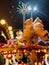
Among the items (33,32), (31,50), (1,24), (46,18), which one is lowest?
(31,50)

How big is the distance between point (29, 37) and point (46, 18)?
14954 mm

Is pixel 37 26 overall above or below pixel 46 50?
above

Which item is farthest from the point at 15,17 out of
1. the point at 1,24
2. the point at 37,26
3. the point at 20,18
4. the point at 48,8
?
the point at 37,26

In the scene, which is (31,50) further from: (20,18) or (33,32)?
(20,18)

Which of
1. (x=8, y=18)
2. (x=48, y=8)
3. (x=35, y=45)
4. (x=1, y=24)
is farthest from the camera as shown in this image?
(x=8, y=18)

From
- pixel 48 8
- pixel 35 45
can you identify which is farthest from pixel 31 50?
pixel 48 8

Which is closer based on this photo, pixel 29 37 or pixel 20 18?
pixel 29 37

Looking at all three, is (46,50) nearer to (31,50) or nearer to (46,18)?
(31,50)

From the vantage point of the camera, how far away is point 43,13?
1927cm

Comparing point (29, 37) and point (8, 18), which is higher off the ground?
point (8, 18)

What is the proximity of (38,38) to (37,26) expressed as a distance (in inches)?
9.2

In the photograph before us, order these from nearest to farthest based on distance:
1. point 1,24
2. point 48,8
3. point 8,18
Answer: point 1,24
point 48,8
point 8,18

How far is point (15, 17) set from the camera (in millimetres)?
21469

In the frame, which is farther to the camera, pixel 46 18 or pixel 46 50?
pixel 46 18
